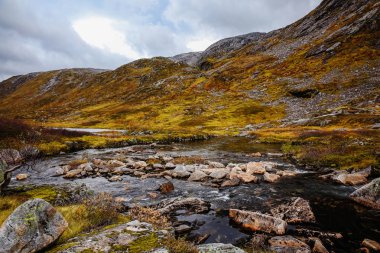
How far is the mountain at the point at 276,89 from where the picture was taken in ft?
276

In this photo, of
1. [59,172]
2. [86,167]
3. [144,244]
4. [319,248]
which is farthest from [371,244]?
[59,172]

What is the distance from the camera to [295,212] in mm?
14875

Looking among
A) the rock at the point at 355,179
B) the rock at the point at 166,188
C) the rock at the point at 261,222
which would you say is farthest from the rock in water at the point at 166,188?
the rock at the point at 355,179

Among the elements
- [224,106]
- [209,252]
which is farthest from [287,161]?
[224,106]

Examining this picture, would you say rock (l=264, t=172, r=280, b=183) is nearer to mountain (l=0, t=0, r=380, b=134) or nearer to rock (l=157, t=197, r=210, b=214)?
rock (l=157, t=197, r=210, b=214)

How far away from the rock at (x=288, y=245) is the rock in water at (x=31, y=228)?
8.00 metres

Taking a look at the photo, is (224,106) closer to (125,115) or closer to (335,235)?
(125,115)

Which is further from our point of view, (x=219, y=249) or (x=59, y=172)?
(x=59, y=172)

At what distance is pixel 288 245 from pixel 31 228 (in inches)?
370

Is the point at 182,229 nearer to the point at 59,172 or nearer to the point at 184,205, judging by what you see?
the point at 184,205

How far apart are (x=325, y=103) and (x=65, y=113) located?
127228mm

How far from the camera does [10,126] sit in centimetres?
4322

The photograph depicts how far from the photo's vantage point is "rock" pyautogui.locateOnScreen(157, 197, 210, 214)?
1592cm

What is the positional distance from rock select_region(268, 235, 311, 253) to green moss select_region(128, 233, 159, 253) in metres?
5.04
